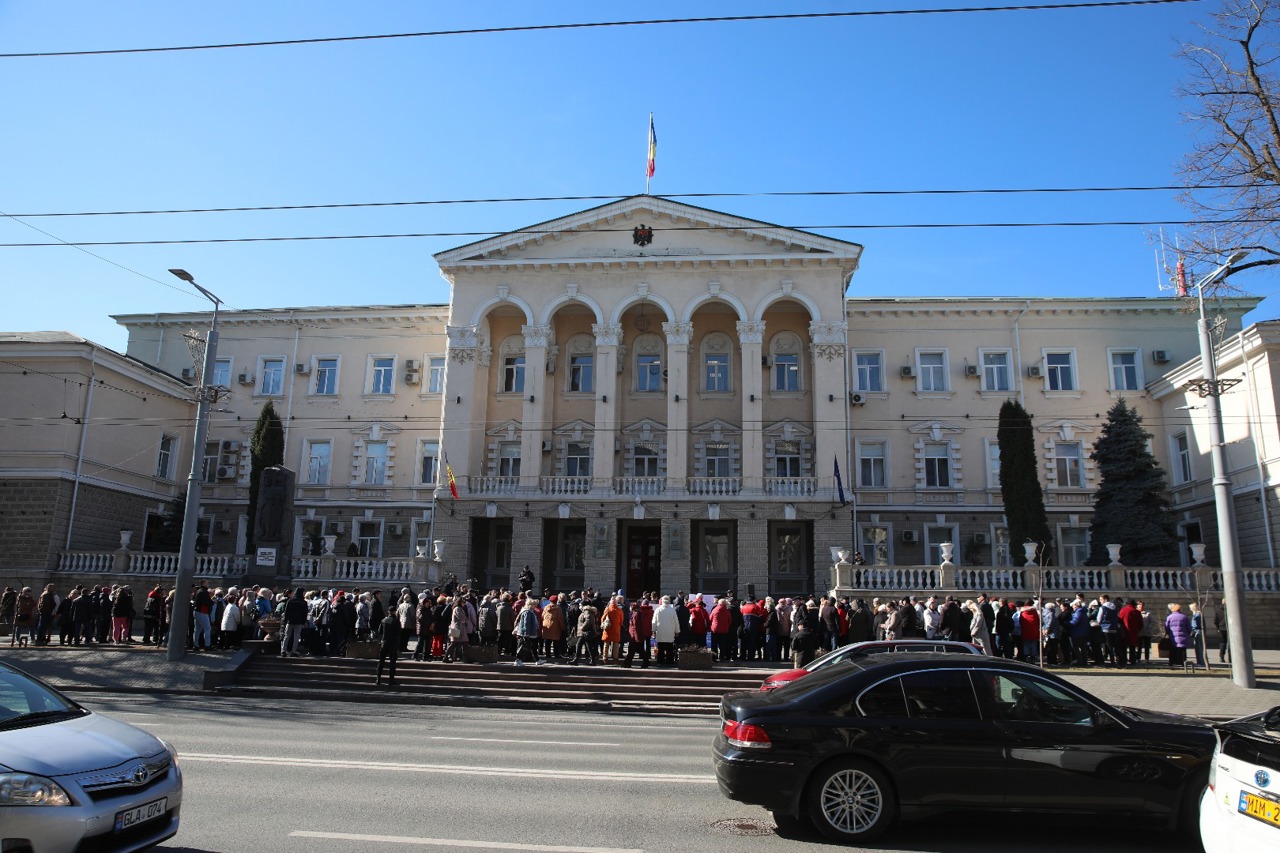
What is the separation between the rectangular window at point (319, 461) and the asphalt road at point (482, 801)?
27.5m

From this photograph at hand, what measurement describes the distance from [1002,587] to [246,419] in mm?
33786

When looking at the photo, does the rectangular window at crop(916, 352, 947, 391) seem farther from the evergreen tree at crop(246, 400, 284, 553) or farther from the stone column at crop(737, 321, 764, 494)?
the evergreen tree at crop(246, 400, 284, 553)

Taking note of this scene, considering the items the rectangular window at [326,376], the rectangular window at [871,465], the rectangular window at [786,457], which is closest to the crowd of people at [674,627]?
the rectangular window at [786,457]

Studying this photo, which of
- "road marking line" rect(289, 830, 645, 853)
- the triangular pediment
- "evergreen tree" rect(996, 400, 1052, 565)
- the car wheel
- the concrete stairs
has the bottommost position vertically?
the concrete stairs

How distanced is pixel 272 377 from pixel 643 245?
19.8 meters

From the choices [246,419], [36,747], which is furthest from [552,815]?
[246,419]

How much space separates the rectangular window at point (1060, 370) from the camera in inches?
1460

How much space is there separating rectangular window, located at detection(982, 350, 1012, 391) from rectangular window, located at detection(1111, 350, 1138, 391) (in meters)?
4.48

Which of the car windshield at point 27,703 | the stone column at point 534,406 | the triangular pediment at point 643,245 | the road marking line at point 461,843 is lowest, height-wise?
the road marking line at point 461,843

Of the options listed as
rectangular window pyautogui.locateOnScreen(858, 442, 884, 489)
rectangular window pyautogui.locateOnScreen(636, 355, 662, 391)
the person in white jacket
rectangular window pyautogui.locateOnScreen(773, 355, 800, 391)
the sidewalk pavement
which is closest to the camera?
the sidewalk pavement

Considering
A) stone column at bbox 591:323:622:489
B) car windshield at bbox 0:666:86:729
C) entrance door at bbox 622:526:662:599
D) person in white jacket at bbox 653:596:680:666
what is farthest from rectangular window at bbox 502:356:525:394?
car windshield at bbox 0:666:86:729

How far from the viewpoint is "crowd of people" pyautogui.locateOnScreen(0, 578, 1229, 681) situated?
20.0 m

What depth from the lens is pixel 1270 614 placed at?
24.8 m

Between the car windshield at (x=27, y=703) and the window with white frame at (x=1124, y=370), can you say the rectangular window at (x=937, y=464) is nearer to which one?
the window with white frame at (x=1124, y=370)
